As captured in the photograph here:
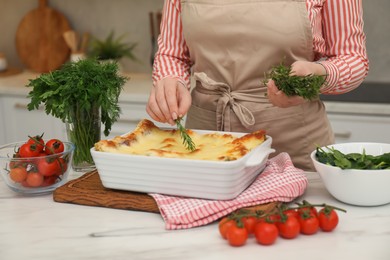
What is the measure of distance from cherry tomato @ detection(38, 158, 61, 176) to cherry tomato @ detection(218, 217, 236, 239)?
1.41 ft

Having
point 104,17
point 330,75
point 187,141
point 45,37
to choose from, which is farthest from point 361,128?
point 45,37

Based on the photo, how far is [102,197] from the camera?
1.27 meters

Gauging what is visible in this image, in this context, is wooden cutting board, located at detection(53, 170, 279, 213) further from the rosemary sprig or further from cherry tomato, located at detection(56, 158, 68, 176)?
the rosemary sprig

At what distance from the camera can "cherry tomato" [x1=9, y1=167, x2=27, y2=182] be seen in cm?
132

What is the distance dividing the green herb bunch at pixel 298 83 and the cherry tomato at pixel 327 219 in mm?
271

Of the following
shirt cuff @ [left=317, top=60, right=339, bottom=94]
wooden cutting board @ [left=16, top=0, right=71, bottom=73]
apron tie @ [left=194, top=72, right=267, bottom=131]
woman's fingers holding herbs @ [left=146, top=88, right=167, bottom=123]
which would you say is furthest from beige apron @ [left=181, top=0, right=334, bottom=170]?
wooden cutting board @ [left=16, top=0, right=71, bottom=73]

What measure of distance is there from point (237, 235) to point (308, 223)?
0.44 ft

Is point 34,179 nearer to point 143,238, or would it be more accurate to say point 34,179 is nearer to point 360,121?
point 143,238

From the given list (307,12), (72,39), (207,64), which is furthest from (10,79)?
(307,12)

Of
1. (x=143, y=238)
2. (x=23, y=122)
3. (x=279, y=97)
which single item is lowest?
(x=23, y=122)

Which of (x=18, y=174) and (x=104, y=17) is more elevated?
(x=104, y=17)

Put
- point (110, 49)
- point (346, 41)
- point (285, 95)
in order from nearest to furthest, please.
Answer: point (285, 95) → point (346, 41) → point (110, 49)

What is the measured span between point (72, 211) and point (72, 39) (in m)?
2.07

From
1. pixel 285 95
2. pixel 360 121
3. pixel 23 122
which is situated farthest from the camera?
pixel 23 122
